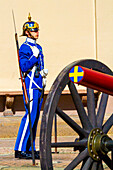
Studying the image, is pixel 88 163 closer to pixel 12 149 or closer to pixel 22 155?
pixel 22 155

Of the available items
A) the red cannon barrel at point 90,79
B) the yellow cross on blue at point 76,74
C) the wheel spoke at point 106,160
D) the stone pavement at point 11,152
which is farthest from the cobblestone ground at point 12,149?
the yellow cross on blue at point 76,74

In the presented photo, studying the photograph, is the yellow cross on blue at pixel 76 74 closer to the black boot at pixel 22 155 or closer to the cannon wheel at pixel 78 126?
the cannon wheel at pixel 78 126

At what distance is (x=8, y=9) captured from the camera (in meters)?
8.23

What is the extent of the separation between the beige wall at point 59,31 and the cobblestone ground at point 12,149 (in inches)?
24.7

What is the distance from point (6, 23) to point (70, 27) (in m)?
0.96

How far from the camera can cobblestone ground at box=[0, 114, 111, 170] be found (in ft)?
17.0

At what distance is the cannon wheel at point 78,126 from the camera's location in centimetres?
334

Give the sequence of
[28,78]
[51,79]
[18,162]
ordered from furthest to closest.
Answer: [51,79], [28,78], [18,162]

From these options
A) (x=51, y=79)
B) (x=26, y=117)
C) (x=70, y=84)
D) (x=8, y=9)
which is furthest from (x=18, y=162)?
(x=8, y=9)

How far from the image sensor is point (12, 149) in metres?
6.54

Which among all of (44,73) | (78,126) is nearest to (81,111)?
(78,126)

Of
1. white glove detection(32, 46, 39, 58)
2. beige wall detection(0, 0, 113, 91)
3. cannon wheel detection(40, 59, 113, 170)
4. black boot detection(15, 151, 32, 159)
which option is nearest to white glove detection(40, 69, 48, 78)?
white glove detection(32, 46, 39, 58)

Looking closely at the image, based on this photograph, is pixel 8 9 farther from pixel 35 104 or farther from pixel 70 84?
pixel 70 84

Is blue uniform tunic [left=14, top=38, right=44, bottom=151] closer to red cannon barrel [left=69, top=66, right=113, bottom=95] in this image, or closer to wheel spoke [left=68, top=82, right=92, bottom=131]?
wheel spoke [left=68, top=82, right=92, bottom=131]
